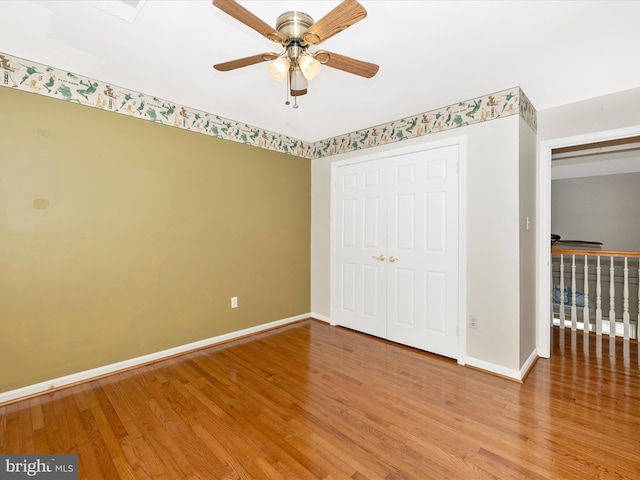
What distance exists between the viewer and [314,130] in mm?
3797

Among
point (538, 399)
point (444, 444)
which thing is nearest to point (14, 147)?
point (444, 444)

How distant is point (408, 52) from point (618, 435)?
2799 mm

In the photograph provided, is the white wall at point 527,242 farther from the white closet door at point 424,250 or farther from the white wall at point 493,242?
the white closet door at point 424,250

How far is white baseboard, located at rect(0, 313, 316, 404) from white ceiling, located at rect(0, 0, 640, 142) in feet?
8.05

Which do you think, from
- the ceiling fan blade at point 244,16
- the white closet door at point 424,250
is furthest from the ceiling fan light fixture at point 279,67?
the white closet door at point 424,250

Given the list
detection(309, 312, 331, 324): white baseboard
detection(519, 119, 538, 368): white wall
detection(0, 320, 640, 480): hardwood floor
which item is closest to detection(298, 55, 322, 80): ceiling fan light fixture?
detection(519, 119, 538, 368): white wall

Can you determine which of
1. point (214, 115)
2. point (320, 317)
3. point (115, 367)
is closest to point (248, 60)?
point (214, 115)

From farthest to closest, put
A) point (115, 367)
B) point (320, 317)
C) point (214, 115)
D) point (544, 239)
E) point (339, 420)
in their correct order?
1. point (320, 317)
2. point (214, 115)
3. point (544, 239)
4. point (115, 367)
5. point (339, 420)

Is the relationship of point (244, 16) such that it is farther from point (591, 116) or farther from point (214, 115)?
point (591, 116)

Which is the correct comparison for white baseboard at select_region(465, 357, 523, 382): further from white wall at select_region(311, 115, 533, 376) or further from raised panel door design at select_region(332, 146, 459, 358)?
raised panel door design at select_region(332, 146, 459, 358)

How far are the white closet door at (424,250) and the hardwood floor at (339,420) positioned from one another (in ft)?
1.20

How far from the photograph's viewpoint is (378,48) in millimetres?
2057

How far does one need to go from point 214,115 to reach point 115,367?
2.64m

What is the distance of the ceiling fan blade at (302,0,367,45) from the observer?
130cm
